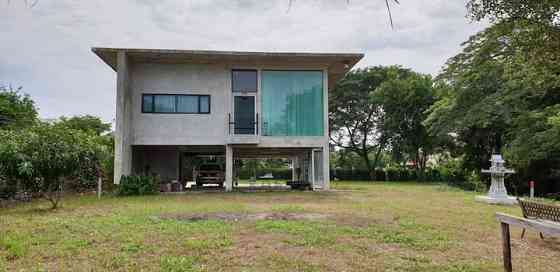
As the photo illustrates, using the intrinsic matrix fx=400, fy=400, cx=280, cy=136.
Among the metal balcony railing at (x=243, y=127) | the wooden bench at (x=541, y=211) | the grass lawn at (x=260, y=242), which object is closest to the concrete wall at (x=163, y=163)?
the metal balcony railing at (x=243, y=127)

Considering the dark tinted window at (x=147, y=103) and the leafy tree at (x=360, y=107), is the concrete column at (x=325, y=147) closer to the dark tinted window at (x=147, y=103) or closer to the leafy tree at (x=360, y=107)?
the dark tinted window at (x=147, y=103)

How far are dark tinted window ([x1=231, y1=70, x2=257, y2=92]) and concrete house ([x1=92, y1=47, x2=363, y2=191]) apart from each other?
0.01 metres

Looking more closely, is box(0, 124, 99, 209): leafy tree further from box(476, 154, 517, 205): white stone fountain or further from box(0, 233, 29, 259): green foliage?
box(476, 154, 517, 205): white stone fountain

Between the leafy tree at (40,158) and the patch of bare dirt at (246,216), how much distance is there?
12.7 feet

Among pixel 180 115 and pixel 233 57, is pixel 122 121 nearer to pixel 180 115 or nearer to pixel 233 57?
pixel 180 115

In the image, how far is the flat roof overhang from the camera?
1703 centimetres

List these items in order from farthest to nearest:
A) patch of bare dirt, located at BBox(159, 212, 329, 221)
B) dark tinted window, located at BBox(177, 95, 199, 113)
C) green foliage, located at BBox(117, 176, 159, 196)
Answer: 1. dark tinted window, located at BBox(177, 95, 199, 113)
2. green foliage, located at BBox(117, 176, 159, 196)
3. patch of bare dirt, located at BBox(159, 212, 329, 221)

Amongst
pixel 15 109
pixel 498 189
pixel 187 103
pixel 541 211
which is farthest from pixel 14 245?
pixel 15 109

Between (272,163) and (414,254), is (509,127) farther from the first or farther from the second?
(272,163)

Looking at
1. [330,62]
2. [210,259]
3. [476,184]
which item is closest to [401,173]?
[476,184]

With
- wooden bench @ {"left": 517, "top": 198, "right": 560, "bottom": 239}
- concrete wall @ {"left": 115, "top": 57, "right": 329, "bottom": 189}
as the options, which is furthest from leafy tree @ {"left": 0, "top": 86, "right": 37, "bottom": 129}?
wooden bench @ {"left": 517, "top": 198, "right": 560, "bottom": 239}

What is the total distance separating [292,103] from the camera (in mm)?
18516

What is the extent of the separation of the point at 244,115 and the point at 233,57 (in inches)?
104

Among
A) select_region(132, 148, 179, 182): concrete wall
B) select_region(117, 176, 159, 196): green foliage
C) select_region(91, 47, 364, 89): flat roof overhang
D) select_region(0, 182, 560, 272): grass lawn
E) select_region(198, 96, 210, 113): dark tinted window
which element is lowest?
select_region(0, 182, 560, 272): grass lawn
